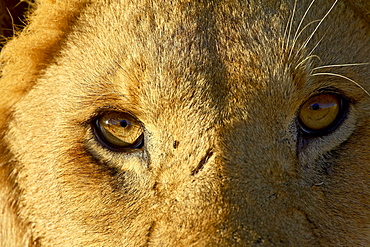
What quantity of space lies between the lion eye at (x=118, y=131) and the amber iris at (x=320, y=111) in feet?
2.30

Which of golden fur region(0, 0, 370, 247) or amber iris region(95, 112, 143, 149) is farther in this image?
amber iris region(95, 112, 143, 149)

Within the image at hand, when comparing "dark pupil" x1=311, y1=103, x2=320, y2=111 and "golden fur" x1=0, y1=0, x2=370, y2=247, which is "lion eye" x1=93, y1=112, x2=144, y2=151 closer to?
"golden fur" x1=0, y1=0, x2=370, y2=247

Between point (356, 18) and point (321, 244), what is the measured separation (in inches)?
41.1

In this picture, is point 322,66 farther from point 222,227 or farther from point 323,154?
point 222,227

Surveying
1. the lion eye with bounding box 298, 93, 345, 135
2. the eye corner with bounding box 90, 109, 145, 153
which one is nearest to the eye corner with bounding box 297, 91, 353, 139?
the lion eye with bounding box 298, 93, 345, 135

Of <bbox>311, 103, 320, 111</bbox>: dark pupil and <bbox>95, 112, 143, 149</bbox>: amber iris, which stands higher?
<bbox>311, 103, 320, 111</bbox>: dark pupil

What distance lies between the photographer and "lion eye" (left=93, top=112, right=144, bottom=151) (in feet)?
7.87

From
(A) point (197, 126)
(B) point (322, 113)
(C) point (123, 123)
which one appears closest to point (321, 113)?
(B) point (322, 113)

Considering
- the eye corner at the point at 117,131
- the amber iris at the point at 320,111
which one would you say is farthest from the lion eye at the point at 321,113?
the eye corner at the point at 117,131

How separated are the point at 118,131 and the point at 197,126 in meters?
0.39

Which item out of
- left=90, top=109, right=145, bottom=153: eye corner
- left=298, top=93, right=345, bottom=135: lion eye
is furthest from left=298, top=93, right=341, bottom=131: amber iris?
left=90, top=109, right=145, bottom=153: eye corner

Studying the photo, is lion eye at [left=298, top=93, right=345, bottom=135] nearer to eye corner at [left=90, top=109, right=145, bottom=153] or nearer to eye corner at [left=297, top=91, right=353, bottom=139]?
eye corner at [left=297, top=91, right=353, bottom=139]

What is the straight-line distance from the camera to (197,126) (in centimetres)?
224

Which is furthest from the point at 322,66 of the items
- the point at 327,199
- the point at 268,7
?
the point at 327,199
